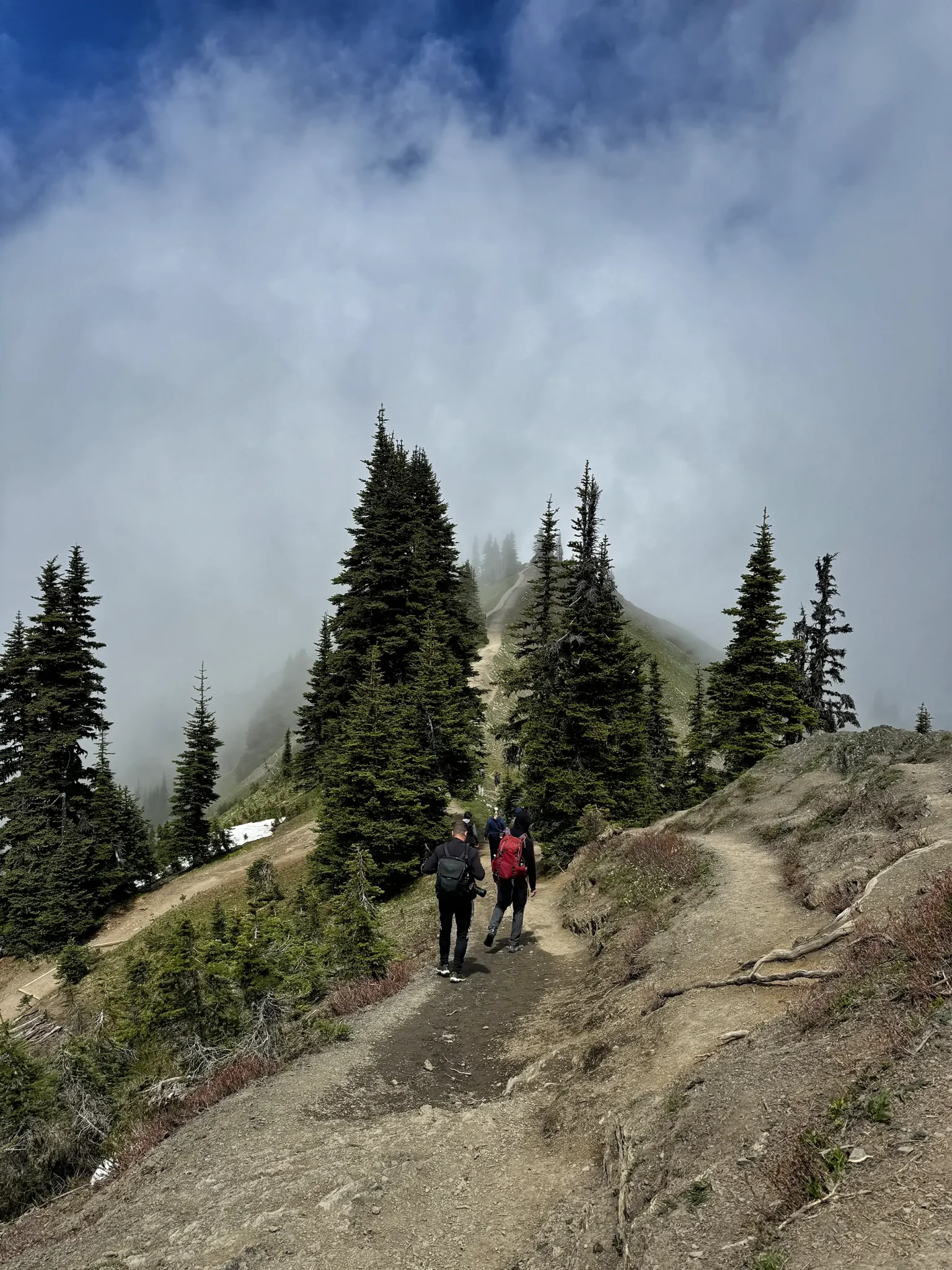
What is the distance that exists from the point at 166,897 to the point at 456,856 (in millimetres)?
29446

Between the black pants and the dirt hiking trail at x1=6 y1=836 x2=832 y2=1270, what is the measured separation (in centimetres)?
124

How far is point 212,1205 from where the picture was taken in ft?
21.6

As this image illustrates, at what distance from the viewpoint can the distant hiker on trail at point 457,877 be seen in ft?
40.9

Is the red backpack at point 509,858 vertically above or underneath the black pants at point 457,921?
above

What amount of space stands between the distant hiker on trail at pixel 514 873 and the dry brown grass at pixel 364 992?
2.41 meters

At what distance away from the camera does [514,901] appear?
50.6ft

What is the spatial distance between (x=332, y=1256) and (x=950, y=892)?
22.6 feet

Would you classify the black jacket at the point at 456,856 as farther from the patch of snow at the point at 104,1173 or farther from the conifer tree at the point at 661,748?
the conifer tree at the point at 661,748

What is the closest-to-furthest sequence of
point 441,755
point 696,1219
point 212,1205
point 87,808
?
1. point 696,1219
2. point 212,1205
3. point 441,755
4. point 87,808

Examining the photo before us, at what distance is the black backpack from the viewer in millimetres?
12414

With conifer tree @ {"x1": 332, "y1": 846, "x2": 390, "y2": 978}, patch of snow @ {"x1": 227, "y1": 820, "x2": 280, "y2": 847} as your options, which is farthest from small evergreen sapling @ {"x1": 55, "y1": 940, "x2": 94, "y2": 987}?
conifer tree @ {"x1": 332, "y1": 846, "x2": 390, "y2": 978}

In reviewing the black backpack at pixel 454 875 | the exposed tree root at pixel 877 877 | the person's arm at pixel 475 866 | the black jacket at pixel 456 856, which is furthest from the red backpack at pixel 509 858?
the exposed tree root at pixel 877 877

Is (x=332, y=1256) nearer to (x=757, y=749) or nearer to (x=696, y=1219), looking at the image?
(x=696, y=1219)

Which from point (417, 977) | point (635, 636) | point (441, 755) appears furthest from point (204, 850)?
point (635, 636)
